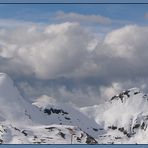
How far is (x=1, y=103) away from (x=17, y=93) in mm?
11852

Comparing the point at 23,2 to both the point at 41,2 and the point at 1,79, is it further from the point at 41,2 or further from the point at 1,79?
the point at 1,79

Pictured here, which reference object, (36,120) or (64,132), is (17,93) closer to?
(36,120)

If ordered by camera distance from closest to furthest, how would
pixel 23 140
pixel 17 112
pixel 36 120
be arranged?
pixel 23 140 < pixel 17 112 < pixel 36 120

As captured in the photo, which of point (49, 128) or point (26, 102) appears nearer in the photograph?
point (49, 128)

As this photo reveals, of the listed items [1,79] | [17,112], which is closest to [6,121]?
[17,112]

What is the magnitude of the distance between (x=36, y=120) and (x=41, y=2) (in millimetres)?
166900

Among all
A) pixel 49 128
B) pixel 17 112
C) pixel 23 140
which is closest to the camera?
pixel 23 140

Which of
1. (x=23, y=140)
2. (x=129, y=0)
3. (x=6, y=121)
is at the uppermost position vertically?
(x=6, y=121)

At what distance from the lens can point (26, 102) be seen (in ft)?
619

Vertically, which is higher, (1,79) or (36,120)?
(1,79)

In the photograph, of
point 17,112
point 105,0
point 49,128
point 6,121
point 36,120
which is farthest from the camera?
point 36,120

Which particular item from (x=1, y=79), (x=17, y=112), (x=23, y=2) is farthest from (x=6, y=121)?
(x=23, y=2)

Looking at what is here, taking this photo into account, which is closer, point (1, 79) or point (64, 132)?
point (64, 132)

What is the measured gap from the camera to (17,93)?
18388cm
